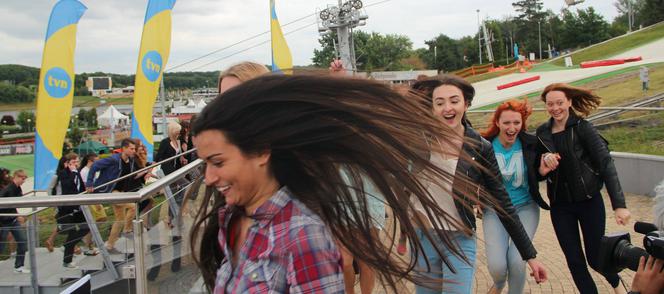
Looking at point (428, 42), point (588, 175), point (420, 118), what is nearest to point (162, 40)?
point (588, 175)

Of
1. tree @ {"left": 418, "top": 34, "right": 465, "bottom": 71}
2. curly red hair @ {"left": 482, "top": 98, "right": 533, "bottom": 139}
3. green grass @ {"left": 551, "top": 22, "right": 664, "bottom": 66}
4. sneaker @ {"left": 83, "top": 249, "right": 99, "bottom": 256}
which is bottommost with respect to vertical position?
sneaker @ {"left": 83, "top": 249, "right": 99, "bottom": 256}

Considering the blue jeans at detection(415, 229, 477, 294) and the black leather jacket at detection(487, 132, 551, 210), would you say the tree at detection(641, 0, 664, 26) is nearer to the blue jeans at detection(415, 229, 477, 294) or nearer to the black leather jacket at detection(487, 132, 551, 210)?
the black leather jacket at detection(487, 132, 551, 210)

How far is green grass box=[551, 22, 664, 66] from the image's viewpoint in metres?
52.5

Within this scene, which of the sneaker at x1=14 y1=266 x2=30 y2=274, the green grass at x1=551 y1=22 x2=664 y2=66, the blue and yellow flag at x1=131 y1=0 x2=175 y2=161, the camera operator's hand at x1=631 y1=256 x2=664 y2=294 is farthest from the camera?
the green grass at x1=551 y1=22 x2=664 y2=66

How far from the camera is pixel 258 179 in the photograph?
5.48 feet

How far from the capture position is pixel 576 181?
4.27 metres

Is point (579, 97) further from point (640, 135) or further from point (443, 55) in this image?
point (443, 55)

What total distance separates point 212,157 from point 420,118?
67 cm

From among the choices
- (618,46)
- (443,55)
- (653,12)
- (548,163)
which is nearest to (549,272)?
(548,163)

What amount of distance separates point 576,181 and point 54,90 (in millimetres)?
9959

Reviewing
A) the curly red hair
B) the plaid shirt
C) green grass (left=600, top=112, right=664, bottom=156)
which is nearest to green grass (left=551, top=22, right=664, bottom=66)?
green grass (left=600, top=112, right=664, bottom=156)

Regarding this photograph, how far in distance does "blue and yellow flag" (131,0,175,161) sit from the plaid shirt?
1104 centimetres

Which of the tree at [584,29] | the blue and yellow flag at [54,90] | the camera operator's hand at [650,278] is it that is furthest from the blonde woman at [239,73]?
the tree at [584,29]

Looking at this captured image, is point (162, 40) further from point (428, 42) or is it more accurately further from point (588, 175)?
point (428, 42)
